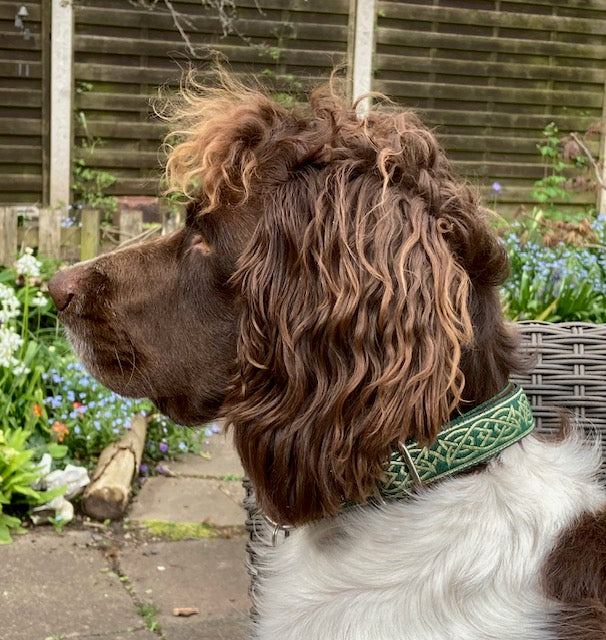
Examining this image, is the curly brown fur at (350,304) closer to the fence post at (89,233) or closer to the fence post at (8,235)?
the fence post at (8,235)

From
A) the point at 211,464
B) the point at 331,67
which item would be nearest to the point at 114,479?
the point at 211,464

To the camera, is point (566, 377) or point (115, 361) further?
point (566, 377)

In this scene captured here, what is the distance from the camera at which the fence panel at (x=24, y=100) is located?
7.93 metres

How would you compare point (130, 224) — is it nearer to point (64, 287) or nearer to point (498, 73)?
point (64, 287)

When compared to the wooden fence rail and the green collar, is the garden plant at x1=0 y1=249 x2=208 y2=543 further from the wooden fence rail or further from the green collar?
the green collar

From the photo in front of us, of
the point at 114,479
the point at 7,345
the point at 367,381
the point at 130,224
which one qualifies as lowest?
the point at 114,479

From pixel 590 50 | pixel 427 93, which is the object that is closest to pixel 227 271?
pixel 427 93

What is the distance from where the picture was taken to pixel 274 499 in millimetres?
1880

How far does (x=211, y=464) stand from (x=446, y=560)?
3.13 metres

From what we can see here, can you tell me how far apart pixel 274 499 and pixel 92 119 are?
7045 millimetres

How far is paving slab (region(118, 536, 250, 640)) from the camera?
3.31 m

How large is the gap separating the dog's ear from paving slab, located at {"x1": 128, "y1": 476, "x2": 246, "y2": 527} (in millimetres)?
2306

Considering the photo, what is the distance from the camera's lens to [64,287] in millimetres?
2137

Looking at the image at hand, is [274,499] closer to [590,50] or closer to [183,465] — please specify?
[183,465]
